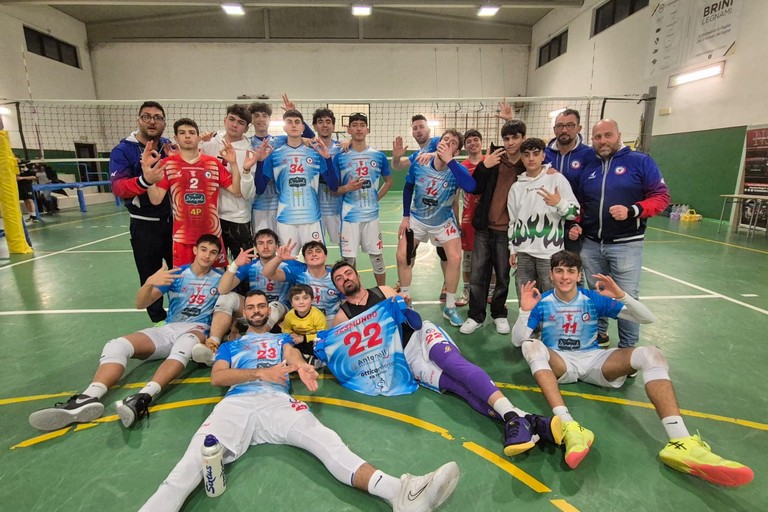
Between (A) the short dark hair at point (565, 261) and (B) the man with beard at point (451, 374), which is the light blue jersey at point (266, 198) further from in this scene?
(A) the short dark hair at point (565, 261)

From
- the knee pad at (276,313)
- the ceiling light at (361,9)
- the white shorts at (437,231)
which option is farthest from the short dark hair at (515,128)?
the ceiling light at (361,9)

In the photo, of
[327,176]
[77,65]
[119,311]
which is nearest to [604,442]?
[327,176]

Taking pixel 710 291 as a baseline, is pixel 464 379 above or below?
above

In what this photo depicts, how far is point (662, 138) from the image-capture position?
13.0 metres

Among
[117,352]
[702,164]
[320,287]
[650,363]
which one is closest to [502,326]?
[650,363]

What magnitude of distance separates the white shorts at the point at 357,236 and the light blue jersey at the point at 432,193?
56 cm

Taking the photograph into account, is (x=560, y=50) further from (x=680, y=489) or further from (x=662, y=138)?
(x=680, y=489)

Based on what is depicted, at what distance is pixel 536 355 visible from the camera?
9.80ft

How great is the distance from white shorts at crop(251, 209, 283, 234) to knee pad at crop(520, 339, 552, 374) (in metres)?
3.29

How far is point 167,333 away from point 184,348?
389 millimetres

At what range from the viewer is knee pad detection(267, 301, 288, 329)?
379 centimetres

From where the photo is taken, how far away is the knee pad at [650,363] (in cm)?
266

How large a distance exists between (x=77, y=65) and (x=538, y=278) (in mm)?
25044

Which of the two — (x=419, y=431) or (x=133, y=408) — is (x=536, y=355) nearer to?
(x=419, y=431)
